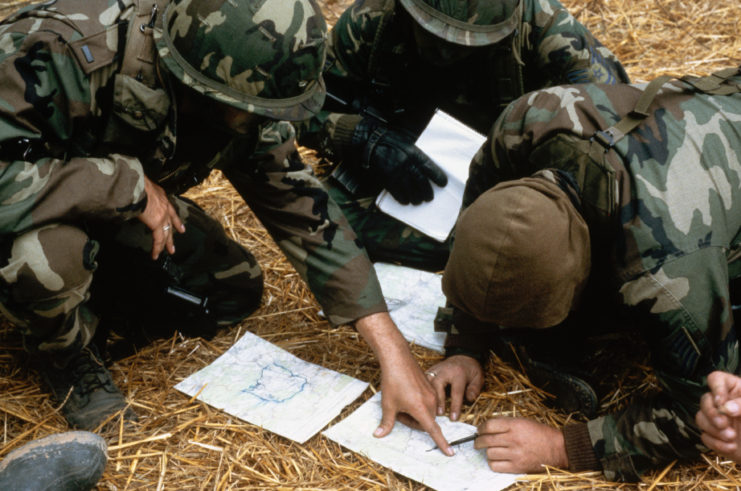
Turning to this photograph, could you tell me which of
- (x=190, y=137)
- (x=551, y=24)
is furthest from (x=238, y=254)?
(x=551, y=24)

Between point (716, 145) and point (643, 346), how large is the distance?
1015 millimetres

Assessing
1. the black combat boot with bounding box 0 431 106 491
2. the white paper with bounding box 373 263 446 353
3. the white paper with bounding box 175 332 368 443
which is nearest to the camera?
the black combat boot with bounding box 0 431 106 491

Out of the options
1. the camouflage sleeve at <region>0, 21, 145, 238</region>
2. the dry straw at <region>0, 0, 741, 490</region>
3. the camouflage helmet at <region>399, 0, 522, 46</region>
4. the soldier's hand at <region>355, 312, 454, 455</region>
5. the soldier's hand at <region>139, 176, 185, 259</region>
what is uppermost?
the camouflage helmet at <region>399, 0, 522, 46</region>

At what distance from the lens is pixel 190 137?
7.89ft

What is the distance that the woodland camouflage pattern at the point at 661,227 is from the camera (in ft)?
6.01

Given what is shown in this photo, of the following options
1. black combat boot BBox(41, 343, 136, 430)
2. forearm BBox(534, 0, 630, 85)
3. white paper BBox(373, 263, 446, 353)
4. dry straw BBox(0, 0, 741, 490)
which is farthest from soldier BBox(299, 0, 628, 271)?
black combat boot BBox(41, 343, 136, 430)

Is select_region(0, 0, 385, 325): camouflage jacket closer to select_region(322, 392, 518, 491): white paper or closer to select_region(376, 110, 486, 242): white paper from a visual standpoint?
select_region(322, 392, 518, 491): white paper

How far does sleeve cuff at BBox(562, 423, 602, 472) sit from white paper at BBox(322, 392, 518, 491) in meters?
0.19

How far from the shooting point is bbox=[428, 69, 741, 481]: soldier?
1.82 m

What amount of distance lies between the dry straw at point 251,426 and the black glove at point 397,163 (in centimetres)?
64

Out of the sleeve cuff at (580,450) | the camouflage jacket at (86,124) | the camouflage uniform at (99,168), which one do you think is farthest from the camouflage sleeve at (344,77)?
the sleeve cuff at (580,450)

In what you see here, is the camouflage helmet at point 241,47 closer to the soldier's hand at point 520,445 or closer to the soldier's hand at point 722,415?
the soldier's hand at point 520,445

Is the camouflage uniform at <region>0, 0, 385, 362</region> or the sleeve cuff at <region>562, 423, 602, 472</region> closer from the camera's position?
the camouflage uniform at <region>0, 0, 385, 362</region>

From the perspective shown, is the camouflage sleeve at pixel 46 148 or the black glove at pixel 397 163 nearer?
the camouflage sleeve at pixel 46 148
